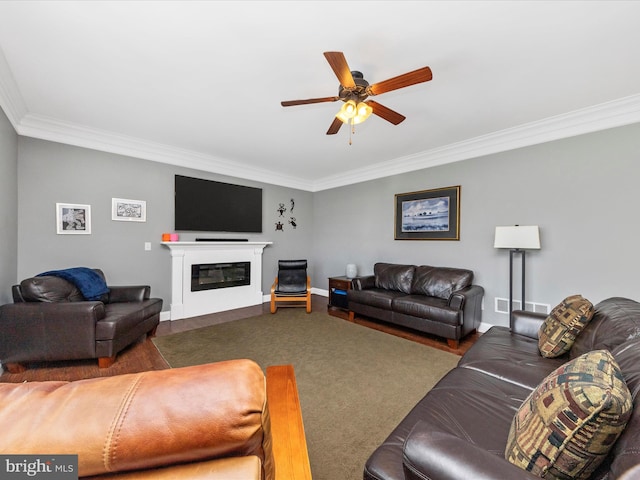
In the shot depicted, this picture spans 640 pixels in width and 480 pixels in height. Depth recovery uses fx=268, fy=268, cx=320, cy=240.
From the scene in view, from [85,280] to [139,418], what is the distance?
11.1 ft

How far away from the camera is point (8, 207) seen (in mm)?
2766

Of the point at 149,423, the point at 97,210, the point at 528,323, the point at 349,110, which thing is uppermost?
the point at 349,110

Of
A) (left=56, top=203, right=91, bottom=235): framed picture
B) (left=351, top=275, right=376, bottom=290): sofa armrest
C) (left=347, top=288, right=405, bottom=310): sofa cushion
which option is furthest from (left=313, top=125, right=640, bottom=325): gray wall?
(left=56, top=203, right=91, bottom=235): framed picture

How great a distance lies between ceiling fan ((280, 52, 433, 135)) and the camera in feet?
5.81

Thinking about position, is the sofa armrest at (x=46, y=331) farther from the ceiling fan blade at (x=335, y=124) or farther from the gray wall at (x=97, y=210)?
the ceiling fan blade at (x=335, y=124)

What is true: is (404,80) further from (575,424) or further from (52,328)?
(52,328)

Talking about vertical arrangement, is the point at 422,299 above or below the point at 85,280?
below

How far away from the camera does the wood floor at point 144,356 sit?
2.43 m

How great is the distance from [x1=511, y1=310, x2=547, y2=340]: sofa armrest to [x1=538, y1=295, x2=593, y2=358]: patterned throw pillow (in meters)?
0.29

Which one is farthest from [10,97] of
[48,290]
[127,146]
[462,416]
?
[462,416]

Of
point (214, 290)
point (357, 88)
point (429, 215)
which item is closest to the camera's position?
point (357, 88)

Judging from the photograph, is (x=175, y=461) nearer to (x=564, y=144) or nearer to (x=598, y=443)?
(x=598, y=443)

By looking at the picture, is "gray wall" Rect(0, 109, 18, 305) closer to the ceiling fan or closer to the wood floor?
the wood floor

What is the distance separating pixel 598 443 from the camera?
0.73 m
